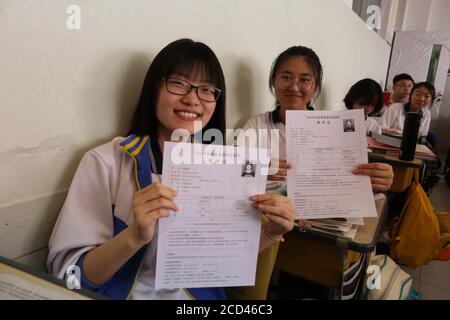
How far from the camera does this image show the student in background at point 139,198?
661mm

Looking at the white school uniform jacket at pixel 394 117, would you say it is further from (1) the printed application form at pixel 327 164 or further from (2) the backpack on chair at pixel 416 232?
(1) the printed application form at pixel 327 164

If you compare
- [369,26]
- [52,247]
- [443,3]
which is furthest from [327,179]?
[443,3]

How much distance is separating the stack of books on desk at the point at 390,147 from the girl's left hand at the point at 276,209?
1.62 metres

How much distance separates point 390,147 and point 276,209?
5.90 feet

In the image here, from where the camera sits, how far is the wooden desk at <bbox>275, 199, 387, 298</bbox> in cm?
89

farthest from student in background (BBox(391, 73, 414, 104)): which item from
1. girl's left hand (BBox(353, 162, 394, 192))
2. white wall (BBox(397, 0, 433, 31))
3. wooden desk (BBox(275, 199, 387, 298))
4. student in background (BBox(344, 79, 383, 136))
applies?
girl's left hand (BBox(353, 162, 394, 192))

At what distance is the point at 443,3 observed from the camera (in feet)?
17.7

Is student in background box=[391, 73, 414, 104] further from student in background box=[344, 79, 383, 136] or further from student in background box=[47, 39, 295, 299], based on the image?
student in background box=[47, 39, 295, 299]

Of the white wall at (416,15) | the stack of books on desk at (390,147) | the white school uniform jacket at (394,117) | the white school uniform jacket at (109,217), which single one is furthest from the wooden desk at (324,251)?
the white wall at (416,15)

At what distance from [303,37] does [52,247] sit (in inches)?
73.0

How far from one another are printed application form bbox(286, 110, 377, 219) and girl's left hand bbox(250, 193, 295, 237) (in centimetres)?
18

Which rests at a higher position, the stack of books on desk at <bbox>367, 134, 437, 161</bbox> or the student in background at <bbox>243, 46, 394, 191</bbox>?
the student in background at <bbox>243, 46, 394, 191</bbox>

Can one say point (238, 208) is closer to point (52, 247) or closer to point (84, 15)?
point (52, 247)

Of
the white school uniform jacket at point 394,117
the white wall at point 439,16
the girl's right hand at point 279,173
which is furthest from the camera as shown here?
the white wall at point 439,16
